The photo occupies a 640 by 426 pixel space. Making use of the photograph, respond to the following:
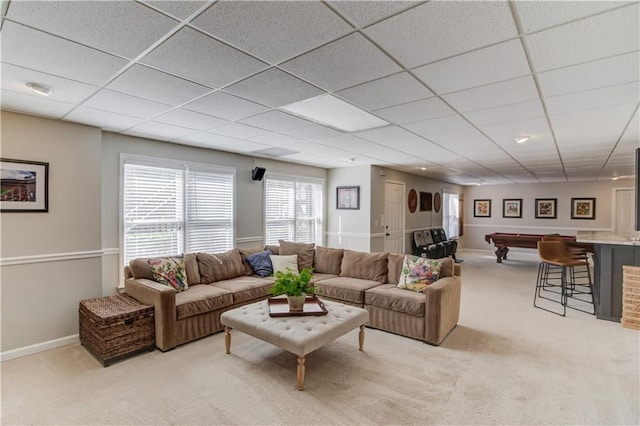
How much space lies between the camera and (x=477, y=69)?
2.06m

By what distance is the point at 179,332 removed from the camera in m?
3.28

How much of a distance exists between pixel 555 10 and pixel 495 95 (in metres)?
1.11

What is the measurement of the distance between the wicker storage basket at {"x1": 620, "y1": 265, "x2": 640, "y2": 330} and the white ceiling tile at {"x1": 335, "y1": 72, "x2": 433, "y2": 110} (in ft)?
11.8

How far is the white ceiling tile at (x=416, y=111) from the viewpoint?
2.75 meters

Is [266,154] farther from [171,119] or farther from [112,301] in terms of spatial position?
[112,301]

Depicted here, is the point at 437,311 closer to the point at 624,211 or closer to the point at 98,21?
the point at 98,21

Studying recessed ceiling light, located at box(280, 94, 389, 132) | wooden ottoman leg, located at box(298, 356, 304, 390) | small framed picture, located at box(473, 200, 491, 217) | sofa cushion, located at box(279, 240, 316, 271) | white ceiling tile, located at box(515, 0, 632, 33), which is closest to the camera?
white ceiling tile, located at box(515, 0, 632, 33)

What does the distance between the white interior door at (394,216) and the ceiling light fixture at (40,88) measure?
5750mm

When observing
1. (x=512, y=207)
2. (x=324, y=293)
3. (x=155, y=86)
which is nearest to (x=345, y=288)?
(x=324, y=293)

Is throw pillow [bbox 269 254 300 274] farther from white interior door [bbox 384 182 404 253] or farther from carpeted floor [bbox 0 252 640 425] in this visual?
white interior door [bbox 384 182 404 253]

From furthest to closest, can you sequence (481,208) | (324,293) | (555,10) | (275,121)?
(481,208) → (324,293) → (275,121) → (555,10)

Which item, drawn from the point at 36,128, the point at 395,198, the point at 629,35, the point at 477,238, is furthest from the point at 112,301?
the point at 477,238

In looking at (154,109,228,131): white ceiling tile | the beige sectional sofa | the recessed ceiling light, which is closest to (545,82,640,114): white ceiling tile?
the recessed ceiling light

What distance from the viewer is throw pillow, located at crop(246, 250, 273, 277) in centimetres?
463
